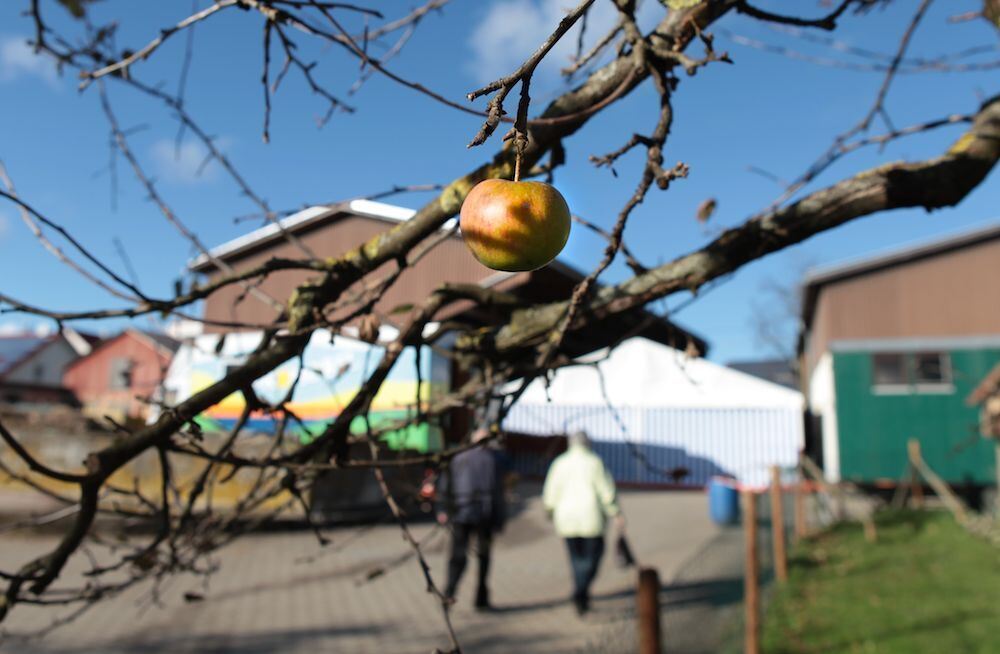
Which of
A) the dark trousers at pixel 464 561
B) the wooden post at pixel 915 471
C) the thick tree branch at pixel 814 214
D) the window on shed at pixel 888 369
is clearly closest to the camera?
the thick tree branch at pixel 814 214

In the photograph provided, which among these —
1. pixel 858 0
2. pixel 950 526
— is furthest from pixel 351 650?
pixel 950 526

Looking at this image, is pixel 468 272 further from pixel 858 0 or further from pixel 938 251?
pixel 938 251

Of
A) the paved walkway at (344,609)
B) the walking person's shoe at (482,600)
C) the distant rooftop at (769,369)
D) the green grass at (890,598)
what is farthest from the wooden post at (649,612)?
the distant rooftop at (769,369)

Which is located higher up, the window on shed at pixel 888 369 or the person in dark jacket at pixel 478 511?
the window on shed at pixel 888 369

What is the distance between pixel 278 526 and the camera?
1077 cm

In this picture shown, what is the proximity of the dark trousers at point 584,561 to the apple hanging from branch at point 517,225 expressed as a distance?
6.03 m

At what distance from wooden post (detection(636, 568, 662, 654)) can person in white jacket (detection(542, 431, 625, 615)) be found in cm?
375

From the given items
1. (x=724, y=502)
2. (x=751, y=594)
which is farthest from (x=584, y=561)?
(x=724, y=502)

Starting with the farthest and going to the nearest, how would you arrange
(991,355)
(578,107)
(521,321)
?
(991,355) → (521,321) → (578,107)

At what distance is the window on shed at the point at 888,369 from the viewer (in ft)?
53.1

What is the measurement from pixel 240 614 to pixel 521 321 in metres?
5.56

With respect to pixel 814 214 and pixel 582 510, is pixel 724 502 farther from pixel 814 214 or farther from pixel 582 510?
pixel 814 214

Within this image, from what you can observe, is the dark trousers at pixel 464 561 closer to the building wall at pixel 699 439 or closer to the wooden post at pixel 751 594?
the wooden post at pixel 751 594

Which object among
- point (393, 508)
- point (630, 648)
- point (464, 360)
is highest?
point (464, 360)
